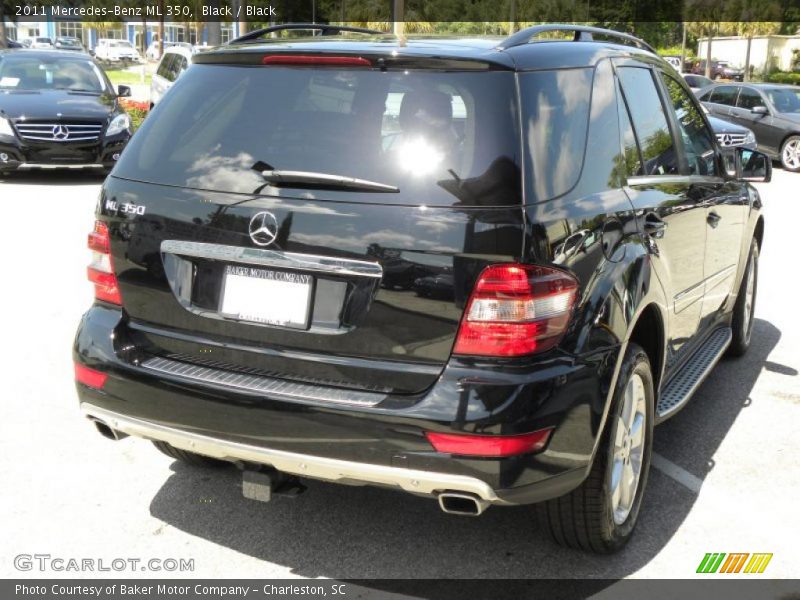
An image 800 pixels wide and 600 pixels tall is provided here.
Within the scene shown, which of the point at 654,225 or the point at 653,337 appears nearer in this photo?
the point at 654,225

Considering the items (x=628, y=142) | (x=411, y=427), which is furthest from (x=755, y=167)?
(x=411, y=427)

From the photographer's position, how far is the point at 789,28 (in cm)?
7425

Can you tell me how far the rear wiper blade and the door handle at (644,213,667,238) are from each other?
1.21 meters

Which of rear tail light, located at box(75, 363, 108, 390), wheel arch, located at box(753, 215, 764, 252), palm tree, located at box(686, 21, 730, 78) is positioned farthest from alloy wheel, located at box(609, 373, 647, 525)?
palm tree, located at box(686, 21, 730, 78)

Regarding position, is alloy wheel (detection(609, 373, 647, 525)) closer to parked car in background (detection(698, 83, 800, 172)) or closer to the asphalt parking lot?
the asphalt parking lot

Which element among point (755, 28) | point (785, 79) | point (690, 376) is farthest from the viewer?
point (755, 28)

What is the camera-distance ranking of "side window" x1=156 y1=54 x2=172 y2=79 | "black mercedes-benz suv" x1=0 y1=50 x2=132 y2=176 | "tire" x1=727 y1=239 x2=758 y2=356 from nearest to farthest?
1. "tire" x1=727 y1=239 x2=758 y2=356
2. "black mercedes-benz suv" x1=0 y1=50 x2=132 y2=176
3. "side window" x1=156 y1=54 x2=172 y2=79

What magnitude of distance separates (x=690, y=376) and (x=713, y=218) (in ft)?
2.57

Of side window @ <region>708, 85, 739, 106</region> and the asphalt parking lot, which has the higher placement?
side window @ <region>708, 85, 739, 106</region>

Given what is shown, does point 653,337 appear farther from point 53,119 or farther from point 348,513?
point 53,119

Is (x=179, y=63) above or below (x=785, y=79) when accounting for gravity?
above

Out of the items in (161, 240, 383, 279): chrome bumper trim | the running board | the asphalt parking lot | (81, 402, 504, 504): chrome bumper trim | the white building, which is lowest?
the asphalt parking lot

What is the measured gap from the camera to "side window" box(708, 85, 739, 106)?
20.1 metres

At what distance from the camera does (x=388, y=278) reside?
Answer: 2969mm
